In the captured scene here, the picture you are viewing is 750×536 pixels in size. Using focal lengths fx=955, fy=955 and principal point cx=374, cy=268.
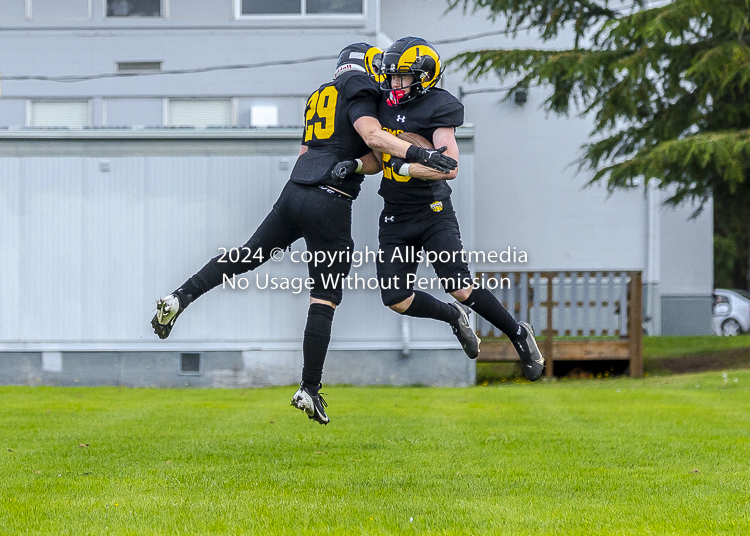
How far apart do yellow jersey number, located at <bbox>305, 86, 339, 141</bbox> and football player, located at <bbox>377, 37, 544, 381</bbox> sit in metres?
0.25

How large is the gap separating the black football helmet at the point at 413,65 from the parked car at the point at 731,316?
25.2m

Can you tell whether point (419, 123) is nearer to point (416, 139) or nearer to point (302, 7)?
point (416, 139)

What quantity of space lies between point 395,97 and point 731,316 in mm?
25627

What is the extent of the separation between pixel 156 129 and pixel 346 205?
28.5ft

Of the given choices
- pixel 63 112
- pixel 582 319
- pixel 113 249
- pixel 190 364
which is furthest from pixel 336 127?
pixel 63 112

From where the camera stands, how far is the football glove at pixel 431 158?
4438 mm

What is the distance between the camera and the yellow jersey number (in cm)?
477

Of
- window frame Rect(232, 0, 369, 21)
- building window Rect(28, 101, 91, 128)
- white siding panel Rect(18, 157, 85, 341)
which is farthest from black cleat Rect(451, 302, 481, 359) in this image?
building window Rect(28, 101, 91, 128)

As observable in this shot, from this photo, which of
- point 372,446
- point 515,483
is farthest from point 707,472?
point 372,446

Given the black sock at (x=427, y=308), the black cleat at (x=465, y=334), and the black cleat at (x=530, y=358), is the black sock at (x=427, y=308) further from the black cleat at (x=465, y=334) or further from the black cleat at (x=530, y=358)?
the black cleat at (x=530, y=358)

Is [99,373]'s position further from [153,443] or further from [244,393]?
[153,443]

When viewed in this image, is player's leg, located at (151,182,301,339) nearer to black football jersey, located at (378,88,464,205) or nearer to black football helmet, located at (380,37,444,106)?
black football jersey, located at (378,88,464,205)

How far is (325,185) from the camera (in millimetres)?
4805

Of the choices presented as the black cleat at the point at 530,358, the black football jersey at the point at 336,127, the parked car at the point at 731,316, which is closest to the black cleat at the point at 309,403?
the black football jersey at the point at 336,127
